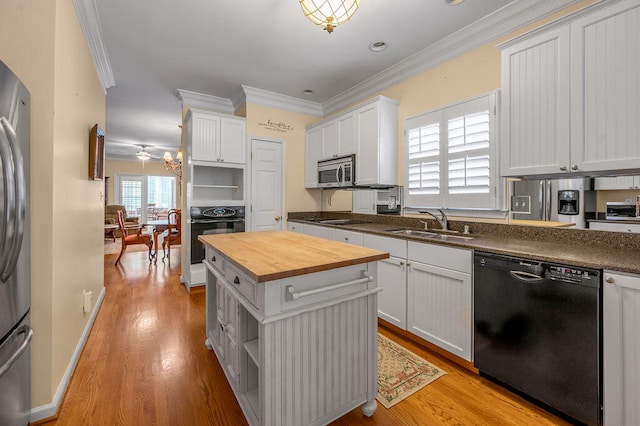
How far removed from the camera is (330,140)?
12.8ft

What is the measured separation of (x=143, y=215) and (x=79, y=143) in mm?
9063

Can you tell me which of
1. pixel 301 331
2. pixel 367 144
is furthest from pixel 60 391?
pixel 367 144

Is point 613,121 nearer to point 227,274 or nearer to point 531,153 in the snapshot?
point 531,153

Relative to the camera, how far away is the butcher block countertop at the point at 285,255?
1215mm

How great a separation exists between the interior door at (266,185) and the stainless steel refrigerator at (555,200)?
9.58 ft

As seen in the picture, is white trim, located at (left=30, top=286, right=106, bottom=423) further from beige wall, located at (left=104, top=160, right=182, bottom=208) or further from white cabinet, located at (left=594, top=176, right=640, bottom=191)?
beige wall, located at (left=104, top=160, right=182, bottom=208)

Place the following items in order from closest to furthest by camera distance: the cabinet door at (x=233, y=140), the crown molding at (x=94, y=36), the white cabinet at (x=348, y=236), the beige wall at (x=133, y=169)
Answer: the crown molding at (x=94, y=36) < the white cabinet at (x=348, y=236) < the cabinet door at (x=233, y=140) < the beige wall at (x=133, y=169)

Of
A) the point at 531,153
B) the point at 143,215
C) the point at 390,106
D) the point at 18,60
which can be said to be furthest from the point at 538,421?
the point at 143,215

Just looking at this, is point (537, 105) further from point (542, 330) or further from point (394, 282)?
point (394, 282)

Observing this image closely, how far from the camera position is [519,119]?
1.96 meters

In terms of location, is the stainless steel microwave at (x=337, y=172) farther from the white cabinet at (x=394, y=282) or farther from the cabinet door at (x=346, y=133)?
the white cabinet at (x=394, y=282)

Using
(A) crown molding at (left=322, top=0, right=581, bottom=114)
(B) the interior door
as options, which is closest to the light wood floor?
(B) the interior door

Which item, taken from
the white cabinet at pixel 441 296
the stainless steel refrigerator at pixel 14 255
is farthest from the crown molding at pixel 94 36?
the white cabinet at pixel 441 296

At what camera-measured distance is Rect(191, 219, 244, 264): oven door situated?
145 inches
